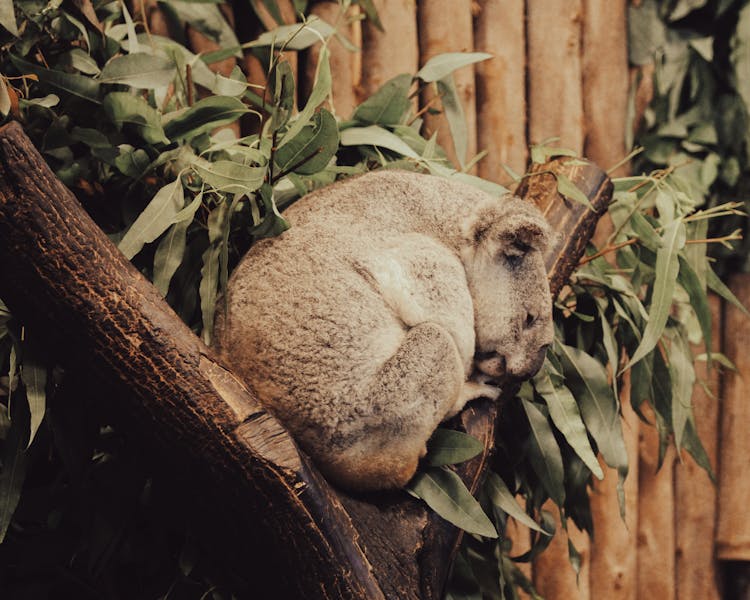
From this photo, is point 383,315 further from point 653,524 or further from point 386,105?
point 653,524

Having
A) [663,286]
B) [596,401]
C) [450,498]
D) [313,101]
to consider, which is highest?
[313,101]

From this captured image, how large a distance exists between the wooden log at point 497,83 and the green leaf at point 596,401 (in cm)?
106

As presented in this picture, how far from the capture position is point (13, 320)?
1.85 meters

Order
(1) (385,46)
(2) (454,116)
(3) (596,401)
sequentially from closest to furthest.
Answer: (3) (596,401), (2) (454,116), (1) (385,46)

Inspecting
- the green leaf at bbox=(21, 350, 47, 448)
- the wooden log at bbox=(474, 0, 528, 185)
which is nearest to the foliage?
the green leaf at bbox=(21, 350, 47, 448)

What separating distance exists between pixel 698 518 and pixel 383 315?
2503 millimetres

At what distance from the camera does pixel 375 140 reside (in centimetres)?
237

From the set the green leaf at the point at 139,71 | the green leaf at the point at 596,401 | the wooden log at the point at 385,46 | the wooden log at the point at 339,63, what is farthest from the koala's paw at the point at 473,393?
the wooden log at the point at 385,46

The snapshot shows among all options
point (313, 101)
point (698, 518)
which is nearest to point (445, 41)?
point (313, 101)

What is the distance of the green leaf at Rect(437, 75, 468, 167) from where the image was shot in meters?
2.70

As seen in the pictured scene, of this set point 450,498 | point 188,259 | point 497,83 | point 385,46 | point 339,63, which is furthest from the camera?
point 497,83

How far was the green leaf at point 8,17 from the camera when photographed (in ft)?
6.33

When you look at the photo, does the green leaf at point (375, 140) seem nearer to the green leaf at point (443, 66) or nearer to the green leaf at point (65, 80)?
the green leaf at point (443, 66)

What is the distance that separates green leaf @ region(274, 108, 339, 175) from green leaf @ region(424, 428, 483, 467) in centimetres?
73
